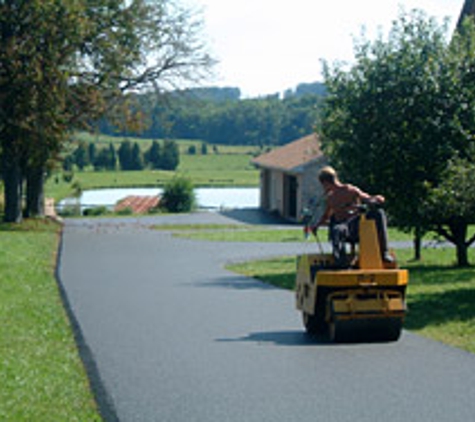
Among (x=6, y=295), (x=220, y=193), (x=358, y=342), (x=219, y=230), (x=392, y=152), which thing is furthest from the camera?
(x=220, y=193)

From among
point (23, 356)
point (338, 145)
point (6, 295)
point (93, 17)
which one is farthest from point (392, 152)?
point (93, 17)

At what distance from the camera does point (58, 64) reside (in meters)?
38.0

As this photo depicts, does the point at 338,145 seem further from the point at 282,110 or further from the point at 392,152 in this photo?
the point at 282,110

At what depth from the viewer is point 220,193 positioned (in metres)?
91.1

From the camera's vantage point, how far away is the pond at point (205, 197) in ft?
238

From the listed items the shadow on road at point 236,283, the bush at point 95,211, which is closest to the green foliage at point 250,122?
the bush at point 95,211

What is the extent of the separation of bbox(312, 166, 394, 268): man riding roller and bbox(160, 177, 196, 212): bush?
172 ft

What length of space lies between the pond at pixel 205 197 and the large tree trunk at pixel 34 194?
18235mm

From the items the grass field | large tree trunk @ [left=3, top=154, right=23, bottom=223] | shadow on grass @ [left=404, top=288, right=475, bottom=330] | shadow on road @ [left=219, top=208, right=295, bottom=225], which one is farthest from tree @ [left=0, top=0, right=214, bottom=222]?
the grass field

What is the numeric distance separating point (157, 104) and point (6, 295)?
104 feet

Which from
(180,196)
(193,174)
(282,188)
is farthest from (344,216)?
(193,174)

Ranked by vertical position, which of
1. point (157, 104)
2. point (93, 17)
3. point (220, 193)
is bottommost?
point (220, 193)

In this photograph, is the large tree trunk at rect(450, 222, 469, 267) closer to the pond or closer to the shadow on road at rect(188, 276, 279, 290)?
the shadow on road at rect(188, 276, 279, 290)

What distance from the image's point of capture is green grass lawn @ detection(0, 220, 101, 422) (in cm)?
939
